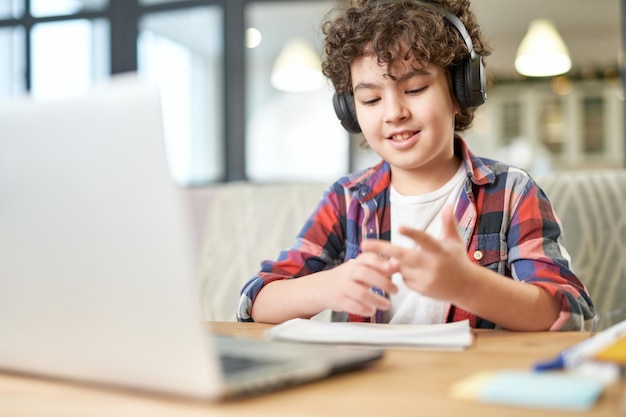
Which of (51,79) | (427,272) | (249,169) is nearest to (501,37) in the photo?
(249,169)

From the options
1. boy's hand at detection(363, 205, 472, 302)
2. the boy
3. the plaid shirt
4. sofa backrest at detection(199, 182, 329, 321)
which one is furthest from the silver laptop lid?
sofa backrest at detection(199, 182, 329, 321)

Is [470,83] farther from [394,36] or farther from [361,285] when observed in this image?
[361,285]

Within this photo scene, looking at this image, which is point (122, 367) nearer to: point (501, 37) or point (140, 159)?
point (140, 159)

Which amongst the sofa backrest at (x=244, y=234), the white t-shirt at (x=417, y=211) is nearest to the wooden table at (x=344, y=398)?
the white t-shirt at (x=417, y=211)

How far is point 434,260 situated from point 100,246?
35 cm

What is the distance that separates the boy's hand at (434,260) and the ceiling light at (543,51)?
432 cm

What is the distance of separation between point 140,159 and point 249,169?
12.8 ft

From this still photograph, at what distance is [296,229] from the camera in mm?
1828

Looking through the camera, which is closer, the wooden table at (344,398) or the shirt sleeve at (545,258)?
the wooden table at (344,398)

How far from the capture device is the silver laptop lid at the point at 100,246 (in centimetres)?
53

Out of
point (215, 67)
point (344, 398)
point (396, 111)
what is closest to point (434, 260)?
point (344, 398)

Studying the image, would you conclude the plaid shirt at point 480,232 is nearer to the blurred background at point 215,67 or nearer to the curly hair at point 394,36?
the curly hair at point 394,36

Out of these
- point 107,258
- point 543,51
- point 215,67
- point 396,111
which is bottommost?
point 107,258

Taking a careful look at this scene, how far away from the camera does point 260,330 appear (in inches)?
41.7
